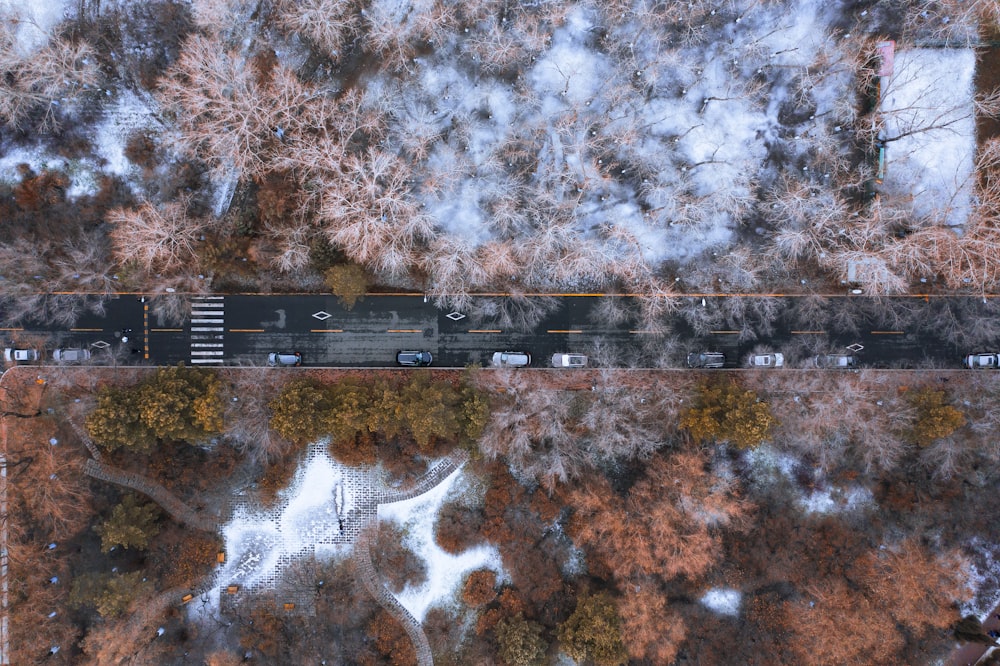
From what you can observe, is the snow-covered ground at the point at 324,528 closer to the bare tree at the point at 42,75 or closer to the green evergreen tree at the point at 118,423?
the green evergreen tree at the point at 118,423

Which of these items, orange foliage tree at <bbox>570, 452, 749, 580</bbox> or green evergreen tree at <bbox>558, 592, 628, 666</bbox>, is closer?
green evergreen tree at <bbox>558, 592, 628, 666</bbox>

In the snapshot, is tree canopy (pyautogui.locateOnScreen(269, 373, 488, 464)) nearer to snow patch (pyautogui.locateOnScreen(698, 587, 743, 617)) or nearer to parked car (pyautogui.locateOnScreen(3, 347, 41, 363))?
parked car (pyautogui.locateOnScreen(3, 347, 41, 363))

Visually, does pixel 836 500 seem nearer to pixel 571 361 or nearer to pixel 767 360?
pixel 767 360

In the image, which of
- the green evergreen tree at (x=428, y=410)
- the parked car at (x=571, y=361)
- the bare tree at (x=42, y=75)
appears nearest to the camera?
the green evergreen tree at (x=428, y=410)

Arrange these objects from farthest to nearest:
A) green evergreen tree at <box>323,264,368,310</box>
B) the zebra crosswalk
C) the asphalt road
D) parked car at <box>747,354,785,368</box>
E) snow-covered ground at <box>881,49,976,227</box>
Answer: the asphalt road < the zebra crosswalk < parked car at <box>747,354,785,368</box> < snow-covered ground at <box>881,49,976,227</box> < green evergreen tree at <box>323,264,368,310</box>

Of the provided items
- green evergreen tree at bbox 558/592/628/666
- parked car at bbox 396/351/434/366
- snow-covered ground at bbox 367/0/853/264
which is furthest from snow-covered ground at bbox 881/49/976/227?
green evergreen tree at bbox 558/592/628/666

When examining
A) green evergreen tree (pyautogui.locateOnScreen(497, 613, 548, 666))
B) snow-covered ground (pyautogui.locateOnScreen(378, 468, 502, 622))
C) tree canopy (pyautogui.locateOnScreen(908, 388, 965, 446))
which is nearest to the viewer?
tree canopy (pyautogui.locateOnScreen(908, 388, 965, 446))

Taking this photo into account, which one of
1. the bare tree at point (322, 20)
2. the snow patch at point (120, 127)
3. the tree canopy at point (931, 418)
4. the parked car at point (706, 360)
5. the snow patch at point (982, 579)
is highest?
the bare tree at point (322, 20)

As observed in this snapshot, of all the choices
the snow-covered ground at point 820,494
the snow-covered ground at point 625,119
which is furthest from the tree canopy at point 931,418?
the snow-covered ground at point 625,119
